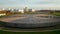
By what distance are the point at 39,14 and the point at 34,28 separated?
2174 millimetres

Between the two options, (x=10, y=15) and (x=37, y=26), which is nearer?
(x=37, y=26)

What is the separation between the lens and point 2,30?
598cm

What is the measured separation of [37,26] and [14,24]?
42.9 inches

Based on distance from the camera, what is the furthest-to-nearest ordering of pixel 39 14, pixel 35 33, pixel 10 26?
1. pixel 39 14
2. pixel 10 26
3. pixel 35 33

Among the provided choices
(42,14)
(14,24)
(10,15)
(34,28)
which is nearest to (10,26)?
(14,24)

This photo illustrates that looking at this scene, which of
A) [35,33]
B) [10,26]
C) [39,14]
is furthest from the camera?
[39,14]

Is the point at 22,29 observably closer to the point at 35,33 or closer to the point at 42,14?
the point at 35,33

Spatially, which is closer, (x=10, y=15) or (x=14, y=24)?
(x=14, y=24)

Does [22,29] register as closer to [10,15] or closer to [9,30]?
[9,30]

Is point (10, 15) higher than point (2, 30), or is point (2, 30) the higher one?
point (10, 15)

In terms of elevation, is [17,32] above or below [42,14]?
below

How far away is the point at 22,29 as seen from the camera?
5.90 m

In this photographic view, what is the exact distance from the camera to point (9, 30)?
590cm

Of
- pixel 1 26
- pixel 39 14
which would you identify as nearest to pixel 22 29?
pixel 1 26
